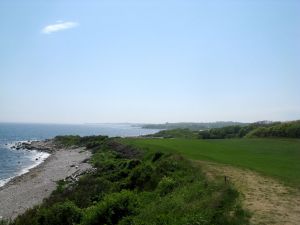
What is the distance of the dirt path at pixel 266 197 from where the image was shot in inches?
531

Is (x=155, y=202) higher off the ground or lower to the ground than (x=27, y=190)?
higher

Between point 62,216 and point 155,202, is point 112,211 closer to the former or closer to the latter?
point 155,202

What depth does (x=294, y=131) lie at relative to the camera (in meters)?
55.9

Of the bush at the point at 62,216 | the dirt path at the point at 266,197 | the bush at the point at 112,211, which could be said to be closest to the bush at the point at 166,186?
the dirt path at the point at 266,197

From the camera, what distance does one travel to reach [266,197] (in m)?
16.9

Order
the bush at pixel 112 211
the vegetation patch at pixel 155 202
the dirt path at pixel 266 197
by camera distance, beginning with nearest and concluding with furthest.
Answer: the dirt path at pixel 266 197 → the vegetation patch at pixel 155 202 → the bush at pixel 112 211

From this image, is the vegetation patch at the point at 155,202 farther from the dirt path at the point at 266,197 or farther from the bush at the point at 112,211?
the dirt path at the point at 266,197

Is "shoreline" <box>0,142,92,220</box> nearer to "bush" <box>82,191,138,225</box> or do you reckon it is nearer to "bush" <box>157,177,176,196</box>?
"bush" <box>82,191,138,225</box>

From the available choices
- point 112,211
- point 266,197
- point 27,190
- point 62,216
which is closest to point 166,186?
point 112,211

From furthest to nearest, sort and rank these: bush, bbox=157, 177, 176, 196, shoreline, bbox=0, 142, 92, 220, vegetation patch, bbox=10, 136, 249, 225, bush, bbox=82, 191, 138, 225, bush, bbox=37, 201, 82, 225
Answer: shoreline, bbox=0, 142, 92, 220, bush, bbox=157, 177, 176, 196, bush, bbox=37, 201, 82, 225, bush, bbox=82, 191, 138, 225, vegetation patch, bbox=10, 136, 249, 225

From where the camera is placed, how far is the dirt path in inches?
531

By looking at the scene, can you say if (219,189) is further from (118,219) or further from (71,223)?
(71,223)

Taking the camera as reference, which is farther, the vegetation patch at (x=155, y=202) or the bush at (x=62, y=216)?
the bush at (x=62, y=216)

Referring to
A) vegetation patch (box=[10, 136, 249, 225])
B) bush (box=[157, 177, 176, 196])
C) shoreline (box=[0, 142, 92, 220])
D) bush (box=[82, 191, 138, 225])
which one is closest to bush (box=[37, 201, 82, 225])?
vegetation patch (box=[10, 136, 249, 225])
